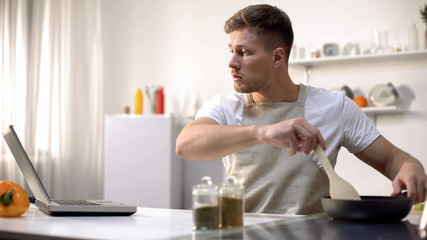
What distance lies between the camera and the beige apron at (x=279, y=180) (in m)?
2.07

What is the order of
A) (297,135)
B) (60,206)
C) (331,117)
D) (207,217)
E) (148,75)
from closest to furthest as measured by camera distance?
1. (207,217)
2. (297,135)
3. (60,206)
4. (331,117)
5. (148,75)

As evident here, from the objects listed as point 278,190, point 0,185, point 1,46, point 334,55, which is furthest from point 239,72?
point 1,46

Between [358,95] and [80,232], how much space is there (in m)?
3.74

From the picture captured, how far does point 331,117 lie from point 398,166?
0.34 m

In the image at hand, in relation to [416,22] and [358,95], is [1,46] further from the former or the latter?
[416,22]

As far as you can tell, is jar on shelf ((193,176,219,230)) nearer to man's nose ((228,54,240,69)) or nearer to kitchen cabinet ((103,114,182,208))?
man's nose ((228,54,240,69))

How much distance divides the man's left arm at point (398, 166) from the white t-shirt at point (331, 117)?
0.13ft

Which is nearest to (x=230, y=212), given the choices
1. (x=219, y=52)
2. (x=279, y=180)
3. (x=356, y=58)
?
(x=279, y=180)

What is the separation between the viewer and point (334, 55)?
15.4 ft

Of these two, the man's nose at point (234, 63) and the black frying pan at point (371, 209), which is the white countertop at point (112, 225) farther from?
the man's nose at point (234, 63)

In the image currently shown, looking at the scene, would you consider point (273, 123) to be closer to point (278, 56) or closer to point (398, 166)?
point (278, 56)

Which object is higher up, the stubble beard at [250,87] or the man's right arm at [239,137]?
the stubble beard at [250,87]

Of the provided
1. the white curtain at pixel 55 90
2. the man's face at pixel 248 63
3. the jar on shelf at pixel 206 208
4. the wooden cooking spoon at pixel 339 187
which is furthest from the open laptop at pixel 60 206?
the white curtain at pixel 55 90

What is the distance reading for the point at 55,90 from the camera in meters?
5.37
